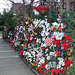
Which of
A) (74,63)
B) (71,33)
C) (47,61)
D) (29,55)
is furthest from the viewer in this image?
(29,55)

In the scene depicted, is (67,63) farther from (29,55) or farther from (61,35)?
(29,55)

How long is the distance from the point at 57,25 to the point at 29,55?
1.81 meters

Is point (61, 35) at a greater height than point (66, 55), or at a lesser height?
greater

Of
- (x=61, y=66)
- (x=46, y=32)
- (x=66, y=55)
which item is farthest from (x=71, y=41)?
(x=46, y=32)

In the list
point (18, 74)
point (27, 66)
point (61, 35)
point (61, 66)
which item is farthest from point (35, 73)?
point (61, 35)

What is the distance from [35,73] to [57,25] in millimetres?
1806

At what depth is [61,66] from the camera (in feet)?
9.14

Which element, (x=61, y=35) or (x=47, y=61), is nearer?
(x=61, y=35)

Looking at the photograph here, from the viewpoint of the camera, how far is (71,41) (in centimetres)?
254

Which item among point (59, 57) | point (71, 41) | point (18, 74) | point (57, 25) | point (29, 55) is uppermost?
point (57, 25)

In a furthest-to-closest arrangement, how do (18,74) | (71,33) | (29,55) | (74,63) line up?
1. (29,55)
2. (18,74)
3. (71,33)
4. (74,63)

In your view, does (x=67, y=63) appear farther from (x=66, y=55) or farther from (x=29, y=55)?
(x=29, y=55)

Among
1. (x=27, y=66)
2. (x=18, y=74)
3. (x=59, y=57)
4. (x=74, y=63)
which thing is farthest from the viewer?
(x=27, y=66)

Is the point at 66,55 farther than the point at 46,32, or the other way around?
the point at 46,32
